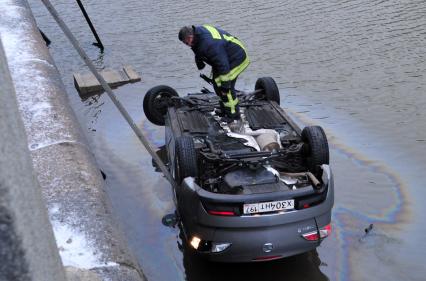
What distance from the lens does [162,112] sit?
8.31m

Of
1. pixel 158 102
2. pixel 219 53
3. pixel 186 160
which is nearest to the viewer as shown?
pixel 186 160

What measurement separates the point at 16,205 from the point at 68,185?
11.3 feet

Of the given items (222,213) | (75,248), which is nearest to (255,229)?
(222,213)

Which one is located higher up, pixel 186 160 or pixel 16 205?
pixel 16 205

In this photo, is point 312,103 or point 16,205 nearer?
point 16,205

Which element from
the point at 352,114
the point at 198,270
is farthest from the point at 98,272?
the point at 352,114

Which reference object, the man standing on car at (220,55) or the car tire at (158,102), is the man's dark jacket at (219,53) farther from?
the car tire at (158,102)

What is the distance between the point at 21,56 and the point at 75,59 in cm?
508

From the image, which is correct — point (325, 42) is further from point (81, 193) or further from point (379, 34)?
point (81, 193)

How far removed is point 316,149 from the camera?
5441 mm

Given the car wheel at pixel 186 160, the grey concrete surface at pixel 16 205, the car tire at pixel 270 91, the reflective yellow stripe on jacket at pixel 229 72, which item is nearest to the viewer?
the grey concrete surface at pixel 16 205

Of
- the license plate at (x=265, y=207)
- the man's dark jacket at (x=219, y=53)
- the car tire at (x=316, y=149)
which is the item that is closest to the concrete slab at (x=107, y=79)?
the man's dark jacket at (x=219, y=53)

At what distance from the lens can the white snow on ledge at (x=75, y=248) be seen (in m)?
3.59

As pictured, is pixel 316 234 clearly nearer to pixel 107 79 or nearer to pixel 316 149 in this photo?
pixel 316 149
